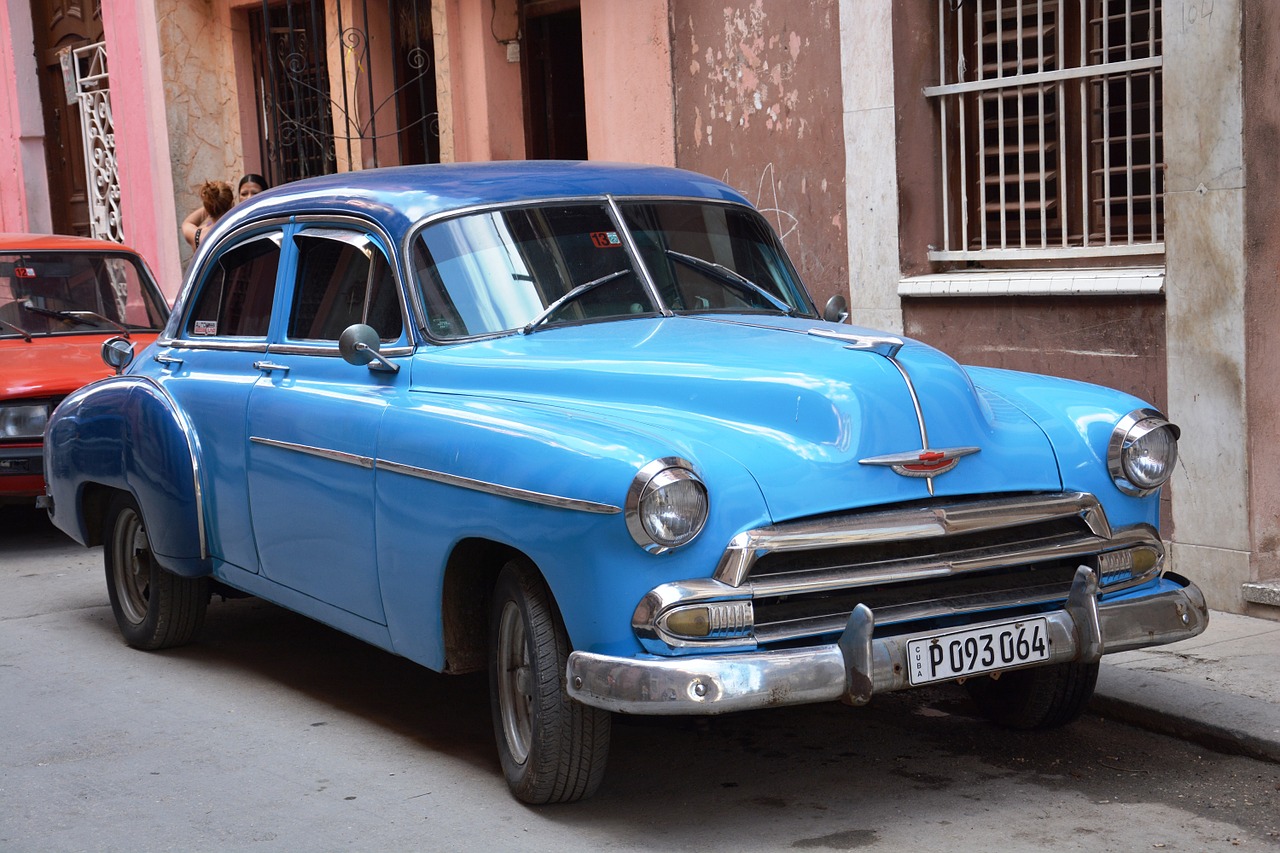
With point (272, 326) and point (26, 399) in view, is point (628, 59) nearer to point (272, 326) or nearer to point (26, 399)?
point (26, 399)

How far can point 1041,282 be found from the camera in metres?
7.48

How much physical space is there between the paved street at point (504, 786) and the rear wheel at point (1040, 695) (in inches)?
2.5

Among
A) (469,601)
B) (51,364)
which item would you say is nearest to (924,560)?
(469,601)

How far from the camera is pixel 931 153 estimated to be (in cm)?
837

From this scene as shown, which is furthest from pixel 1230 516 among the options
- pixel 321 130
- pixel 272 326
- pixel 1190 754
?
pixel 321 130

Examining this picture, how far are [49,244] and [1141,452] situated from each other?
770 cm

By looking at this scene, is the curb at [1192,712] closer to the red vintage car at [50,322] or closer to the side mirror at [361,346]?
the side mirror at [361,346]

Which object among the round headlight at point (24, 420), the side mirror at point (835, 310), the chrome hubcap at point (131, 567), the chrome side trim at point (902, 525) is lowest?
the chrome hubcap at point (131, 567)

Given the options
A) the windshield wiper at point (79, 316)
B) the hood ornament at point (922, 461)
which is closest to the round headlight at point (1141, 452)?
the hood ornament at point (922, 461)

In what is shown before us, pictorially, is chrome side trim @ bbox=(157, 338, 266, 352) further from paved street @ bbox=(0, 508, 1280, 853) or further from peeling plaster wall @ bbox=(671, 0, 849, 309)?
peeling plaster wall @ bbox=(671, 0, 849, 309)

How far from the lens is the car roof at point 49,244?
9969mm

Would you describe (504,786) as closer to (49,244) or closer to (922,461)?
(922,461)

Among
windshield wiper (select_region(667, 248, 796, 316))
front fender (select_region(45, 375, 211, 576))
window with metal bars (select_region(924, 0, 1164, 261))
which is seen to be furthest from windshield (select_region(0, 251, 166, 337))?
windshield wiper (select_region(667, 248, 796, 316))

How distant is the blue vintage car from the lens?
391 centimetres
